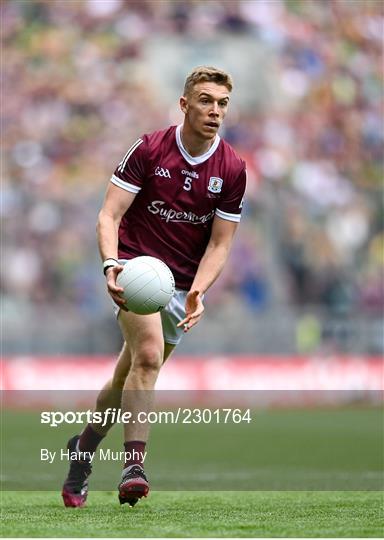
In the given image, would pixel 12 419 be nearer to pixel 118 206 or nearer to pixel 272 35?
pixel 118 206

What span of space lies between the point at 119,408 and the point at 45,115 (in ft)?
73.5

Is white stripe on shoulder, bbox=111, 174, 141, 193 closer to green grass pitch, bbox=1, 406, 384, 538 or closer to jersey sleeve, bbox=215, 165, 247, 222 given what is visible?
jersey sleeve, bbox=215, 165, 247, 222

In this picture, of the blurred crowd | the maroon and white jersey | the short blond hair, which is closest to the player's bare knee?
the maroon and white jersey

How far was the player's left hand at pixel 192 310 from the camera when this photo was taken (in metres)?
6.76

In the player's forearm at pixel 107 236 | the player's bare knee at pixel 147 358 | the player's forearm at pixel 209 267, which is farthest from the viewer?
the player's forearm at pixel 209 267

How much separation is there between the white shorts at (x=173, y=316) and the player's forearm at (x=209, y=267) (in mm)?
194

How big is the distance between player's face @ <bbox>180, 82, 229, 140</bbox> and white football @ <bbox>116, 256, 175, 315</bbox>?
2.87 ft

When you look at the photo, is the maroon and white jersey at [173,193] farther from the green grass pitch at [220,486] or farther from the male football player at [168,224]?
the green grass pitch at [220,486]

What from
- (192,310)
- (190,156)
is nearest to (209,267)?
(192,310)

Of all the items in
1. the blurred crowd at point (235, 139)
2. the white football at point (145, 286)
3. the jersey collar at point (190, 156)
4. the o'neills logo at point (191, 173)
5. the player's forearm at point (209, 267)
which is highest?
the blurred crowd at point (235, 139)

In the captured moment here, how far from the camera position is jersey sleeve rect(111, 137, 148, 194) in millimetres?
6926

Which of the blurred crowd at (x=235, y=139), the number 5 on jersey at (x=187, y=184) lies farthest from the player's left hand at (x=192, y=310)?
the blurred crowd at (x=235, y=139)

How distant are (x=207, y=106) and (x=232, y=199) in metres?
0.60

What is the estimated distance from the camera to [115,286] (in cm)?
650
